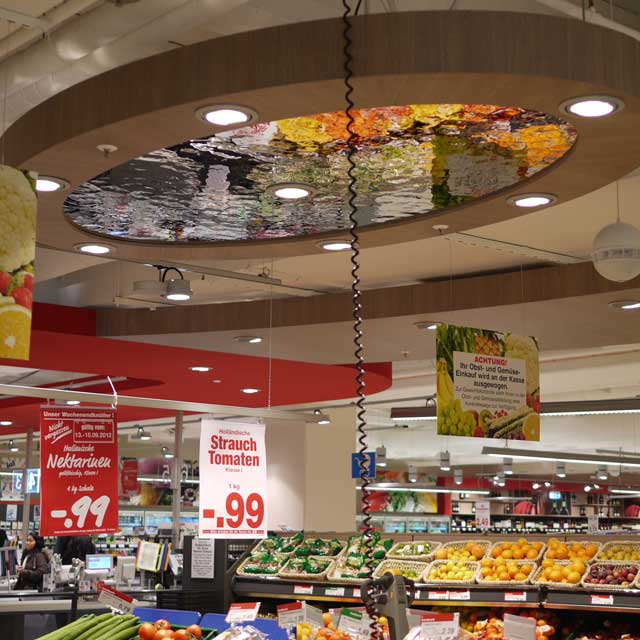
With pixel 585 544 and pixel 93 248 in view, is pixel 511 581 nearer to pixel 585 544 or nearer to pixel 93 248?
pixel 585 544

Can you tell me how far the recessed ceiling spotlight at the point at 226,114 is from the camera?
3.95 m

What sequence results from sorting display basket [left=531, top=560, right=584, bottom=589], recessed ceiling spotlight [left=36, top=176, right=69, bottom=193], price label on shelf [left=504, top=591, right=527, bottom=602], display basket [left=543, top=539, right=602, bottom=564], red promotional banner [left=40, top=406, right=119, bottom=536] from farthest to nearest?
red promotional banner [left=40, top=406, right=119, bottom=536]
display basket [left=543, top=539, right=602, bottom=564]
price label on shelf [left=504, top=591, right=527, bottom=602]
display basket [left=531, top=560, right=584, bottom=589]
recessed ceiling spotlight [left=36, top=176, right=69, bottom=193]

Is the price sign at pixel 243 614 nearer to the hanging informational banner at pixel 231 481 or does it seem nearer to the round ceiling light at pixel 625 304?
the hanging informational banner at pixel 231 481

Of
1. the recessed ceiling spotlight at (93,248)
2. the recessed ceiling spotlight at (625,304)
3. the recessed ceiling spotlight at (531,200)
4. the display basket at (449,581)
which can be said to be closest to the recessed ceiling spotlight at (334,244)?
the recessed ceiling spotlight at (531,200)

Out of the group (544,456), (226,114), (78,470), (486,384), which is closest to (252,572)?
(78,470)

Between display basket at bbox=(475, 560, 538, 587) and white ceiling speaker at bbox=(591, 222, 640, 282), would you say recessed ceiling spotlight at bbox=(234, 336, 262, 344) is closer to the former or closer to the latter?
display basket at bbox=(475, 560, 538, 587)

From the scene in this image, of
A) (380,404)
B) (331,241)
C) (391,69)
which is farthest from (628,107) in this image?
(380,404)

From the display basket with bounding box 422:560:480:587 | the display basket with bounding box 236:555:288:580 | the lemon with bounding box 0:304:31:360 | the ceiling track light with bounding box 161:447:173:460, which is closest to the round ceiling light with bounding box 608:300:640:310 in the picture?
the display basket with bounding box 422:560:480:587

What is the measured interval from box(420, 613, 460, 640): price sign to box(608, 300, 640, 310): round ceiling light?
328 centimetres

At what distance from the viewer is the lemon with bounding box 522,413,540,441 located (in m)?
7.87

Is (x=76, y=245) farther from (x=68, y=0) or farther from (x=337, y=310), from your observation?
(x=337, y=310)

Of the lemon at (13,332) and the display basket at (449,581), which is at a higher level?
the lemon at (13,332)

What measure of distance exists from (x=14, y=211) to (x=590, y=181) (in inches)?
109

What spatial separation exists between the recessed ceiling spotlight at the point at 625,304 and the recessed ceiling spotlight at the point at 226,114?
4450mm
